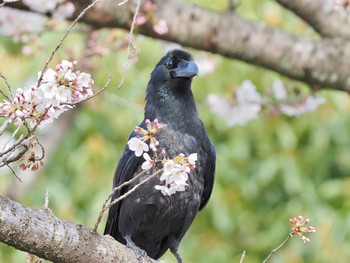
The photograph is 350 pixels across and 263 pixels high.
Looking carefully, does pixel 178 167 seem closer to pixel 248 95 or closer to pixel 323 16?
pixel 323 16

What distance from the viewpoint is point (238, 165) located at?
9.57 metres

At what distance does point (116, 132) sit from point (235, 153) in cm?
111

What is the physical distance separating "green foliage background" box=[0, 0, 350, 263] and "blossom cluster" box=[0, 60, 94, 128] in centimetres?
459

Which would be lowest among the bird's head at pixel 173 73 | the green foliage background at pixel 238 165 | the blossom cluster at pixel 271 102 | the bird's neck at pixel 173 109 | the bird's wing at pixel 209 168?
the green foliage background at pixel 238 165

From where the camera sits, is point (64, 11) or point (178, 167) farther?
point (64, 11)

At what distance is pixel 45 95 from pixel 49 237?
1.55ft

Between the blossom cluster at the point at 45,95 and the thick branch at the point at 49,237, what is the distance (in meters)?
0.27

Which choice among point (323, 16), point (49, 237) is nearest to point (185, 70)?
point (323, 16)


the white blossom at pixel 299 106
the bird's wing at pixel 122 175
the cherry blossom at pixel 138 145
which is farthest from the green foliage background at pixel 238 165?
the cherry blossom at pixel 138 145

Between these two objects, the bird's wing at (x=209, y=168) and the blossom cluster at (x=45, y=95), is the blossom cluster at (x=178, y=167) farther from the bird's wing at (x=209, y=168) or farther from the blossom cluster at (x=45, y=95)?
the bird's wing at (x=209, y=168)

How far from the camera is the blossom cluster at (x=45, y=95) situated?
3.01 m

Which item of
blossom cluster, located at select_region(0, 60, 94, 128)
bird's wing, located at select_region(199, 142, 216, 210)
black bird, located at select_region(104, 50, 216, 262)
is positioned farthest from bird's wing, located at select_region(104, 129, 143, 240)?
blossom cluster, located at select_region(0, 60, 94, 128)

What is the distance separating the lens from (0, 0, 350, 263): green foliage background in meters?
8.19

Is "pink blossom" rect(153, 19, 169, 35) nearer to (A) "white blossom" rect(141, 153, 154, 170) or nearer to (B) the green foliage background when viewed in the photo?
(A) "white blossom" rect(141, 153, 154, 170)
